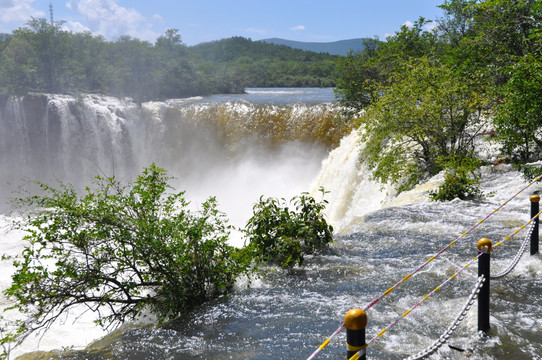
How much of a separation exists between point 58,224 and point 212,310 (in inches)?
81.7

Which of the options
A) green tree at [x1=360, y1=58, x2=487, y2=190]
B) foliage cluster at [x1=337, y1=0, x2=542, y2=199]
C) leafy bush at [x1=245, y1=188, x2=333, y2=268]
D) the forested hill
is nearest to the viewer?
leafy bush at [x1=245, y1=188, x2=333, y2=268]

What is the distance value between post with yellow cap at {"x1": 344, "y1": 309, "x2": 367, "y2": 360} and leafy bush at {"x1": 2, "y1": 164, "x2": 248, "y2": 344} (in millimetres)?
3312

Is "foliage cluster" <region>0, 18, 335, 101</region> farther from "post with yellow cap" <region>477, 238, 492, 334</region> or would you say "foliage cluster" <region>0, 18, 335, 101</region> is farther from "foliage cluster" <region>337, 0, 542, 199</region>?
"post with yellow cap" <region>477, 238, 492, 334</region>

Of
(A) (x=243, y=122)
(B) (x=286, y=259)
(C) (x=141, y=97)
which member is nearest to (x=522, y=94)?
(B) (x=286, y=259)

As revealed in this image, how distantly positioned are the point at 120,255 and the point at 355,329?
12.0ft

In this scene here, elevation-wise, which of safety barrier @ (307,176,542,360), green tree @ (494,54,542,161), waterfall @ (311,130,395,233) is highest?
green tree @ (494,54,542,161)

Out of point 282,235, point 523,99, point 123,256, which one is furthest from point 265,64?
point 123,256

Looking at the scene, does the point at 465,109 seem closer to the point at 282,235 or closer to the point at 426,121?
the point at 426,121

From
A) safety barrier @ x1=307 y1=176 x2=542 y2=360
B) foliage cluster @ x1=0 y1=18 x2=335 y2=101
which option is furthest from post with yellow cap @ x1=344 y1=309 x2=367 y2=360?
foliage cluster @ x1=0 y1=18 x2=335 y2=101

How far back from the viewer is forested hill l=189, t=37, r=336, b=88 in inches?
2214

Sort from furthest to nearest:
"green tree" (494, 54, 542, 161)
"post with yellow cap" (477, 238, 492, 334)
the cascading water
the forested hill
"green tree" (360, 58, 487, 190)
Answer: the forested hill
"green tree" (360, 58, 487, 190)
"green tree" (494, 54, 542, 161)
the cascading water
"post with yellow cap" (477, 238, 492, 334)

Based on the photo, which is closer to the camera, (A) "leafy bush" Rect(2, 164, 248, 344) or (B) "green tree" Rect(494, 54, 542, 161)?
(A) "leafy bush" Rect(2, 164, 248, 344)

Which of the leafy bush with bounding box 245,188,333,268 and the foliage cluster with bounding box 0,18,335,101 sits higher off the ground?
the foliage cluster with bounding box 0,18,335,101

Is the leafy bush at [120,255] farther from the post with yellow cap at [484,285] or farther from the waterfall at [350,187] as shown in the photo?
the waterfall at [350,187]
